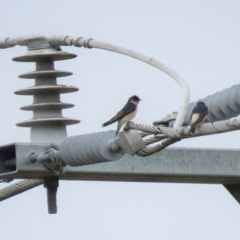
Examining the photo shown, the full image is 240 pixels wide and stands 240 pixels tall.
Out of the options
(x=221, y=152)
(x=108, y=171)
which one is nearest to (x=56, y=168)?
(x=108, y=171)

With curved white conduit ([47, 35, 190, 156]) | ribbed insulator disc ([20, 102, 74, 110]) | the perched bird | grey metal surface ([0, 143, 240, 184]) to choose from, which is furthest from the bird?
ribbed insulator disc ([20, 102, 74, 110])

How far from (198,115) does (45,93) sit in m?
2.81

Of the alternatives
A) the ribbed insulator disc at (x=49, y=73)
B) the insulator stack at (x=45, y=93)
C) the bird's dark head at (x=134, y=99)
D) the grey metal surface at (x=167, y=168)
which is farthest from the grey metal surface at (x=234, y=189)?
the ribbed insulator disc at (x=49, y=73)

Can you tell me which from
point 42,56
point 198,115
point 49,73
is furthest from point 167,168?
point 42,56

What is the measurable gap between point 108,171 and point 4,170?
0.77 metres

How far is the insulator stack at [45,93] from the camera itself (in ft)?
44.5

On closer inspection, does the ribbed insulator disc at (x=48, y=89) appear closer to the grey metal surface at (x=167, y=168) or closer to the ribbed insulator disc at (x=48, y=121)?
the ribbed insulator disc at (x=48, y=121)

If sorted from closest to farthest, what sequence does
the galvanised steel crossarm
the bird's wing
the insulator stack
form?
the galvanised steel crossarm
the bird's wing
the insulator stack

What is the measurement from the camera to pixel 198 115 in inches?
452

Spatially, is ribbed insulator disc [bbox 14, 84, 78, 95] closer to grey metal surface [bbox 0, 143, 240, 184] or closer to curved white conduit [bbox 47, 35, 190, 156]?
curved white conduit [bbox 47, 35, 190, 156]

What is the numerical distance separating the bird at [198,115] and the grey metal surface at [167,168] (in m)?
1.04

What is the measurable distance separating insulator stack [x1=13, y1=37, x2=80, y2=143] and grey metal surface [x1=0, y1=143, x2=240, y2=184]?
2.60 feet

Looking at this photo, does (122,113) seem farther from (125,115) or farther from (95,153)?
(95,153)

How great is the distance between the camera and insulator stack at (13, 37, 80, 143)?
1358 centimetres
